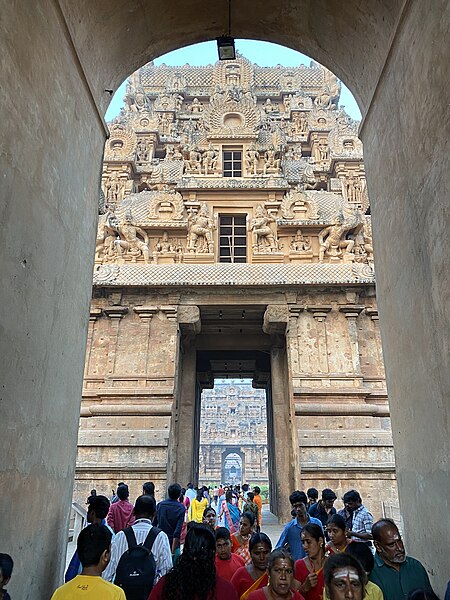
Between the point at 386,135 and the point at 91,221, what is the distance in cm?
361

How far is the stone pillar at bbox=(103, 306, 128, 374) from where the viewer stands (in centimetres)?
1564

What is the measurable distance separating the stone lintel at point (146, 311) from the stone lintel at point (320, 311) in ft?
16.5

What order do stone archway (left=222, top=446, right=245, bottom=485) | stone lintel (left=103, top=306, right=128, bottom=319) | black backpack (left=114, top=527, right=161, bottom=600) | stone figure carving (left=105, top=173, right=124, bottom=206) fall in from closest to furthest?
black backpack (left=114, top=527, right=161, bottom=600), stone lintel (left=103, top=306, right=128, bottom=319), stone figure carving (left=105, top=173, right=124, bottom=206), stone archway (left=222, top=446, right=245, bottom=485)

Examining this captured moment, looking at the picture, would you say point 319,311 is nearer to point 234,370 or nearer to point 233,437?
point 234,370

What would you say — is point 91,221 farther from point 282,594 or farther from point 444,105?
point 282,594

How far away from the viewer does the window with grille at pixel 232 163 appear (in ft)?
64.2

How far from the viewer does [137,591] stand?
12.4 feet

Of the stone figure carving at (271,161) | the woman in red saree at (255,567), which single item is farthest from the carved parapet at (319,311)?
the woman in red saree at (255,567)

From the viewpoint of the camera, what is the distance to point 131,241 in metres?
→ 17.0

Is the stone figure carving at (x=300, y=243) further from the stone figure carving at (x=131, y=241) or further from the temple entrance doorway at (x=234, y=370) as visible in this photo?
the stone figure carving at (x=131, y=241)

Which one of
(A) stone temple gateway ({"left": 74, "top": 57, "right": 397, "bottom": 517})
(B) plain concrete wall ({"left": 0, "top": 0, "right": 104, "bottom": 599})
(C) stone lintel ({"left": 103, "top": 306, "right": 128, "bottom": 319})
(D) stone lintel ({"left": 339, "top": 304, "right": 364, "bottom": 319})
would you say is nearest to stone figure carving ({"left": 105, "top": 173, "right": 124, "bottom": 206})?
(A) stone temple gateway ({"left": 74, "top": 57, "right": 397, "bottom": 517})

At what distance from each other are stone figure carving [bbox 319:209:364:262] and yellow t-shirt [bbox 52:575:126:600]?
1487 cm

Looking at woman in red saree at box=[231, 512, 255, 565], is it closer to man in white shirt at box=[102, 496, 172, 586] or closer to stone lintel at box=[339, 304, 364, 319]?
man in white shirt at box=[102, 496, 172, 586]

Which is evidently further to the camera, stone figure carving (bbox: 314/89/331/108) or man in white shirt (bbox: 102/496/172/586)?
stone figure carving (bbox: 314/89/331/108)
